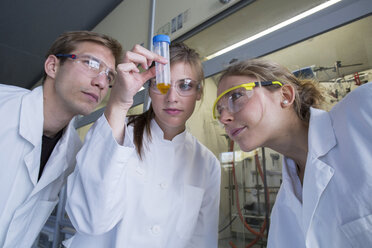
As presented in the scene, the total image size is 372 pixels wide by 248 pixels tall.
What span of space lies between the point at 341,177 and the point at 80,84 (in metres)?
1.25

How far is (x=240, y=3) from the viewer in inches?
61.1

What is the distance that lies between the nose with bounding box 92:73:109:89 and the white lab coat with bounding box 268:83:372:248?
1087 mm

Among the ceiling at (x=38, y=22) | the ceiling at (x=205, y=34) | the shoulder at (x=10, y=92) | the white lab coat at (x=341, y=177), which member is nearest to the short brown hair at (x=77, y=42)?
the shoulder at (x=10, y=92)

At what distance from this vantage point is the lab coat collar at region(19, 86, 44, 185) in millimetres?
1118

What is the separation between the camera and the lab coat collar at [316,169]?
2.42 feet

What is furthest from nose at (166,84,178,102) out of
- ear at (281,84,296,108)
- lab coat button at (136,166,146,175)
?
ear at (281,84,296,108)

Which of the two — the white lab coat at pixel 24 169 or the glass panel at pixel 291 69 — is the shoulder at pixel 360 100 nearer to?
the glass panel at pixel 291 69

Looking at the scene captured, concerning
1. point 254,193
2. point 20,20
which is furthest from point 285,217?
point 20,20

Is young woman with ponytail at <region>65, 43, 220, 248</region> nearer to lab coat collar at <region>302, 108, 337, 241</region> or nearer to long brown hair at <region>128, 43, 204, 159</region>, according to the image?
long brown hair at <region>128, 43, 204, 159</region>

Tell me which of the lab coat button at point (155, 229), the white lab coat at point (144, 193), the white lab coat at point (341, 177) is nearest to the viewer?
the white lab coat at point (341, 177)

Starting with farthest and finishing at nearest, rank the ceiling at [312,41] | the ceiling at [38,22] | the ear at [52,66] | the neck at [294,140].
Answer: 1. the ceiling at [38,22]
2. the ear at [52,66]
3. the ceiling at [312,41]
4. the neck at [294,140]

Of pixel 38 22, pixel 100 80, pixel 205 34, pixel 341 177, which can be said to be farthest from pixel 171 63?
pixel 38 22

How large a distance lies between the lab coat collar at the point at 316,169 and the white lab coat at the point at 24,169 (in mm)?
1183

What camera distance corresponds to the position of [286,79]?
1.05 metres
